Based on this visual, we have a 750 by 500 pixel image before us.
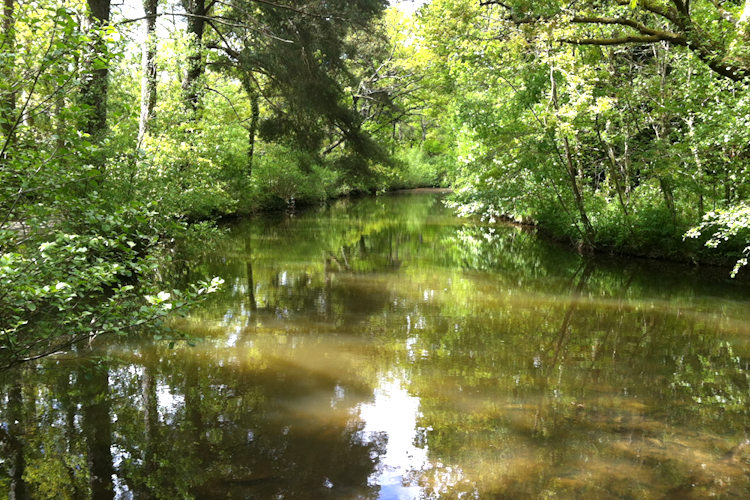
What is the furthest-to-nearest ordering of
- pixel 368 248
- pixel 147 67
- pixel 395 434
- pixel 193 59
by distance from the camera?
pixel 368 248
pixel 193 59
pixel 147 67
pixel 395 434

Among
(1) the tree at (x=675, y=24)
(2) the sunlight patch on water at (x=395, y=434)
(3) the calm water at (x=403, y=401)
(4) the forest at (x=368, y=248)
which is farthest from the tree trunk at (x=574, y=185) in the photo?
(2) the sunlight patch on water at (x=395, y=434)

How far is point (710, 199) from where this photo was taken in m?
12.0

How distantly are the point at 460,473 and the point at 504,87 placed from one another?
43.0 feet

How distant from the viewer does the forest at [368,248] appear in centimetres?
400

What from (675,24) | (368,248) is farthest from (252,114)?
(675,24)

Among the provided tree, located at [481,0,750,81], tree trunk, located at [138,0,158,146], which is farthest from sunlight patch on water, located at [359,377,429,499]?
tree trunk, located at [138,0,158,146]

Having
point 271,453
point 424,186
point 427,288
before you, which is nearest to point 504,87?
point 427,288

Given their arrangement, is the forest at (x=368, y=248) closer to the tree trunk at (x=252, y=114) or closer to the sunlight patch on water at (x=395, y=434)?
the sunlight patch on water at (x=395, y=434)

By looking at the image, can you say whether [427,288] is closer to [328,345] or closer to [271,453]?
[328,345]

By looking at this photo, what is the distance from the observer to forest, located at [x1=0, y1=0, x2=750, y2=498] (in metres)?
4.00

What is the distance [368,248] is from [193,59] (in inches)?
271

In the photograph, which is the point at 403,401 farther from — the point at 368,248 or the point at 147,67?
the point at 368,248

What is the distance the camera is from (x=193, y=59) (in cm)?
1506

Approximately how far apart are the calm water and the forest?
0.04 metres
